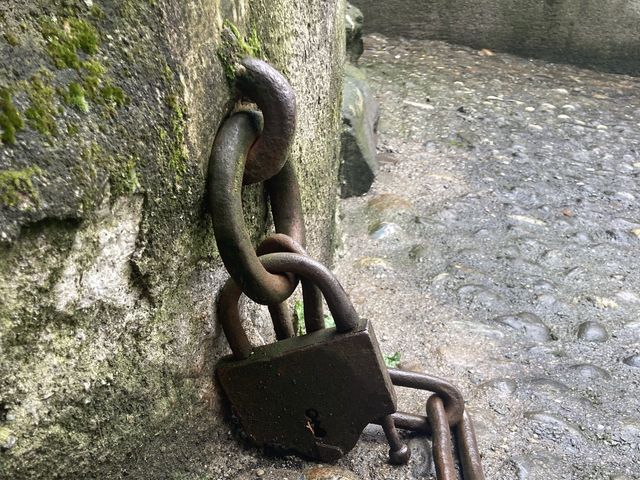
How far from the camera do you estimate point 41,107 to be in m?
0.77

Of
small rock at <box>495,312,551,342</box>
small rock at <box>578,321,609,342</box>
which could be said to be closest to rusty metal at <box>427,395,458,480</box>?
small rock at <box>495,312,551,342</box>

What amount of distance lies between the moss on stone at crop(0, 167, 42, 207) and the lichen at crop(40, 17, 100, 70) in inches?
5.3

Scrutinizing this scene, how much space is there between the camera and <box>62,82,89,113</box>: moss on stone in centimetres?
80

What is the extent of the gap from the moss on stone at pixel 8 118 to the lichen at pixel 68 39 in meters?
0.08

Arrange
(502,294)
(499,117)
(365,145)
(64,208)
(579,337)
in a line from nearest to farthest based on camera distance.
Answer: (64,208)
(579,337)
(502,294)
(365,145)
(499,117)

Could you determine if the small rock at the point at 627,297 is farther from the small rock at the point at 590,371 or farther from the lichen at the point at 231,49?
the lichen at the point at 231,49

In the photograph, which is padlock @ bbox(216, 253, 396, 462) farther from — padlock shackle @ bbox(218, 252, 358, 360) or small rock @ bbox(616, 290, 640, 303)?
small rock @ bbox(616, 290, 640, 303)

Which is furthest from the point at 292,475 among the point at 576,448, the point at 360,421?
the point at 576,448

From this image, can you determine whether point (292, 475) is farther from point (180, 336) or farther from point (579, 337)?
point (579, 337)

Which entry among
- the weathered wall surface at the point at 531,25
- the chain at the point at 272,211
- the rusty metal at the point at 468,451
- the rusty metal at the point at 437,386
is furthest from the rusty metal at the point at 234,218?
the weathered wall surface at the point at 531,25

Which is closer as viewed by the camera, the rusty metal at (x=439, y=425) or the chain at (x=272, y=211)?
the chain at (x=272, y=211)

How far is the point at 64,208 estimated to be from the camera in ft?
2.66

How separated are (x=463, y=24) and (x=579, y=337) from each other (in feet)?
12.0

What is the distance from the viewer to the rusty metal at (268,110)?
3.45 feet
